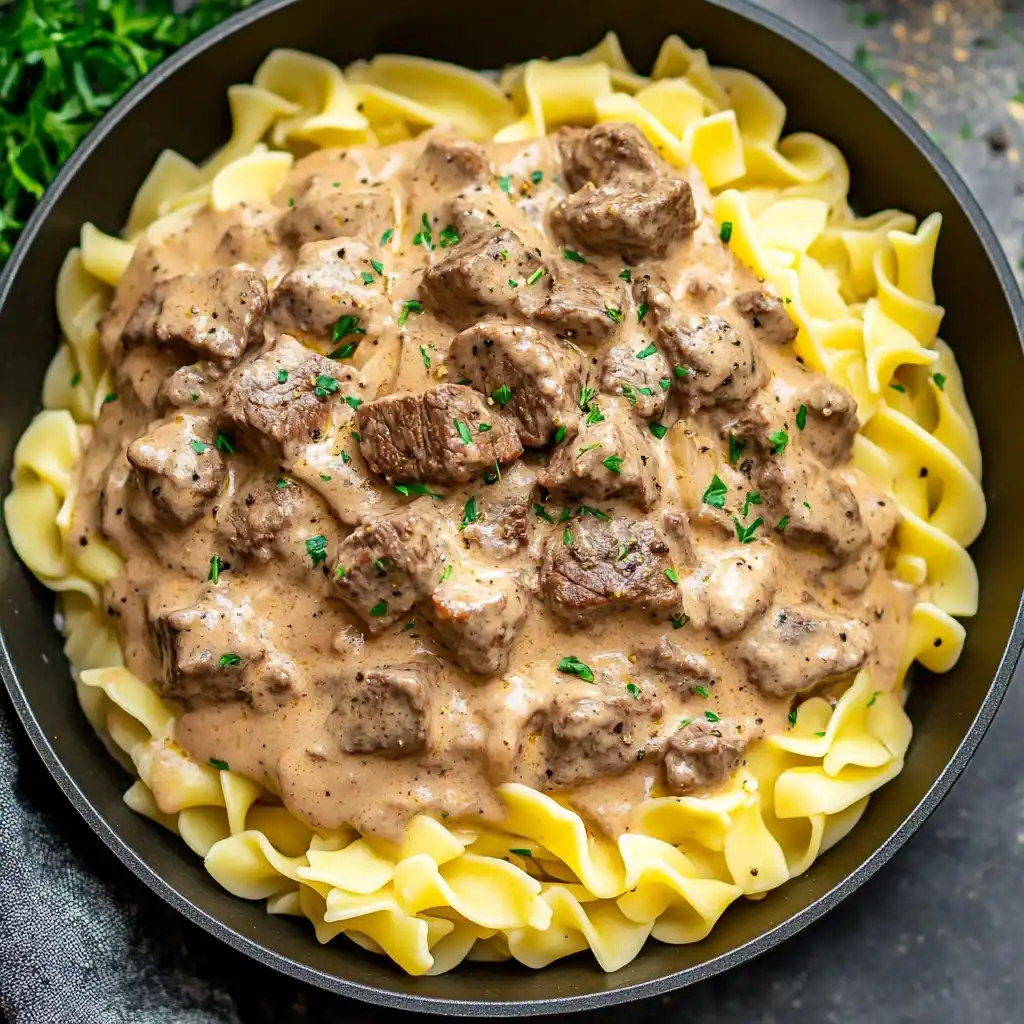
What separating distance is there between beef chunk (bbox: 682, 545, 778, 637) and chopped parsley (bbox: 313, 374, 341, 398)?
1471mm

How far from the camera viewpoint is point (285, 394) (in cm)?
420

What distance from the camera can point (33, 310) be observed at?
4891 mm

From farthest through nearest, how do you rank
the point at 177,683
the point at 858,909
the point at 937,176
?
1. the point at 858,909
2. the point at 937,176
3. the point at 177,683

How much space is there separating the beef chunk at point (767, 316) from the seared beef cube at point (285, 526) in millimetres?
1802

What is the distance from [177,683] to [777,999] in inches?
116

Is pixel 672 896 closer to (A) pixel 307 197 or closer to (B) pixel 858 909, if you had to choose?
(B) pixel 858 909

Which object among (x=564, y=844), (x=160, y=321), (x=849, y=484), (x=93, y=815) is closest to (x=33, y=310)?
(x=160, y=321)

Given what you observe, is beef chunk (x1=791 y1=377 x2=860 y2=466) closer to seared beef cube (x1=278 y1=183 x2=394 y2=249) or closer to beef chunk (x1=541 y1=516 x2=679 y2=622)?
beef chunk (x1=541 y1=516 x2=679 y2=622)

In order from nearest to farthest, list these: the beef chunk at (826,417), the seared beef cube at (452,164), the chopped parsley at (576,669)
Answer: the chopped parsley at (576,669) → the beef chunk at (826,417) → the seared beef cube at (452,164)

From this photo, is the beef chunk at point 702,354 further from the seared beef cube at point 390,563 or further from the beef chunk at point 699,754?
the beef chunk at point 699,754

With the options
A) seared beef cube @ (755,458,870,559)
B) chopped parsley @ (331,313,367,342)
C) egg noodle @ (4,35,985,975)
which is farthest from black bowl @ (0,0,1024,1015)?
chopped parsley @ (331,313,367,342)

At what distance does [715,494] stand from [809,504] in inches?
14.4

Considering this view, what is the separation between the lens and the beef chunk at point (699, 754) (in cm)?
425

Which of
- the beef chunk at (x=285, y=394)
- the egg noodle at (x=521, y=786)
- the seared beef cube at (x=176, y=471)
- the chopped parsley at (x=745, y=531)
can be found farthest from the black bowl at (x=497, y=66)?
the beef chunk at (x=285, y=394)
